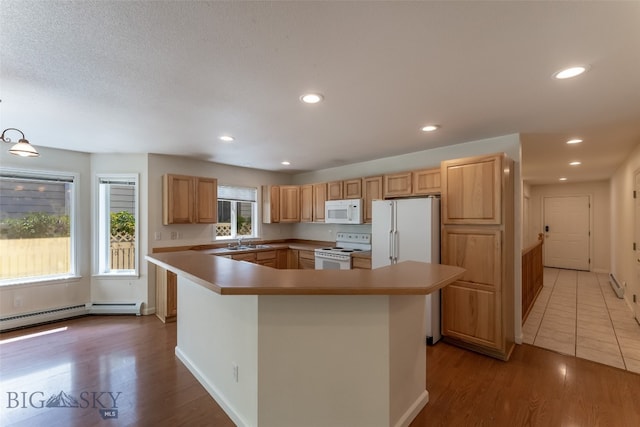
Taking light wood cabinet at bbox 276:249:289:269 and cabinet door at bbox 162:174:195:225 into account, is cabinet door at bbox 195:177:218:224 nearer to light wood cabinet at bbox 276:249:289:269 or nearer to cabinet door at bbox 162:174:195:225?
cabinet door at bbox 162:174:195:225

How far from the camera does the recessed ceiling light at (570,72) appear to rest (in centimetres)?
177

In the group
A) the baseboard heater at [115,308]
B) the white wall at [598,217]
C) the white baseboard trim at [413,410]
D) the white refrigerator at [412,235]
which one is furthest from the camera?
the white wall at [598,217]

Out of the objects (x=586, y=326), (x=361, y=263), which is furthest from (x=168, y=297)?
(x=586, y=326)

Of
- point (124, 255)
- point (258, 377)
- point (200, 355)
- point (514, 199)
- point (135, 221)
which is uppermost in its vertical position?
point (514, 199)

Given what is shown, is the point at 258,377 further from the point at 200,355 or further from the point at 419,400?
the point at 419,400

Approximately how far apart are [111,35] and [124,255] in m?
3.80

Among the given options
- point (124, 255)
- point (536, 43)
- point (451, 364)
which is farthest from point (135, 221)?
point (536, 43)

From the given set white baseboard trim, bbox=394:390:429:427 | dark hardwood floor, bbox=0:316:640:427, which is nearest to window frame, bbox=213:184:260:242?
dark hardwood floor, bbox=0:316:640:427

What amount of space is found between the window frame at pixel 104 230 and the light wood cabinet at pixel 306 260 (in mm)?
2586

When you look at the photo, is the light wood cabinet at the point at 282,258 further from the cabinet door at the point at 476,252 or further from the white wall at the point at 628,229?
the white wall at the point at 628,229


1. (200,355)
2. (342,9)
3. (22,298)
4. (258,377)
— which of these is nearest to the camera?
(342,9)

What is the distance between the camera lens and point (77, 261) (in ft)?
13.4

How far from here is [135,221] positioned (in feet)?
13.9

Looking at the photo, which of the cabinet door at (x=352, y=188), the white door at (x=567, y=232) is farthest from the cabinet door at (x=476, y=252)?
the white door at (x=567, y=232)
